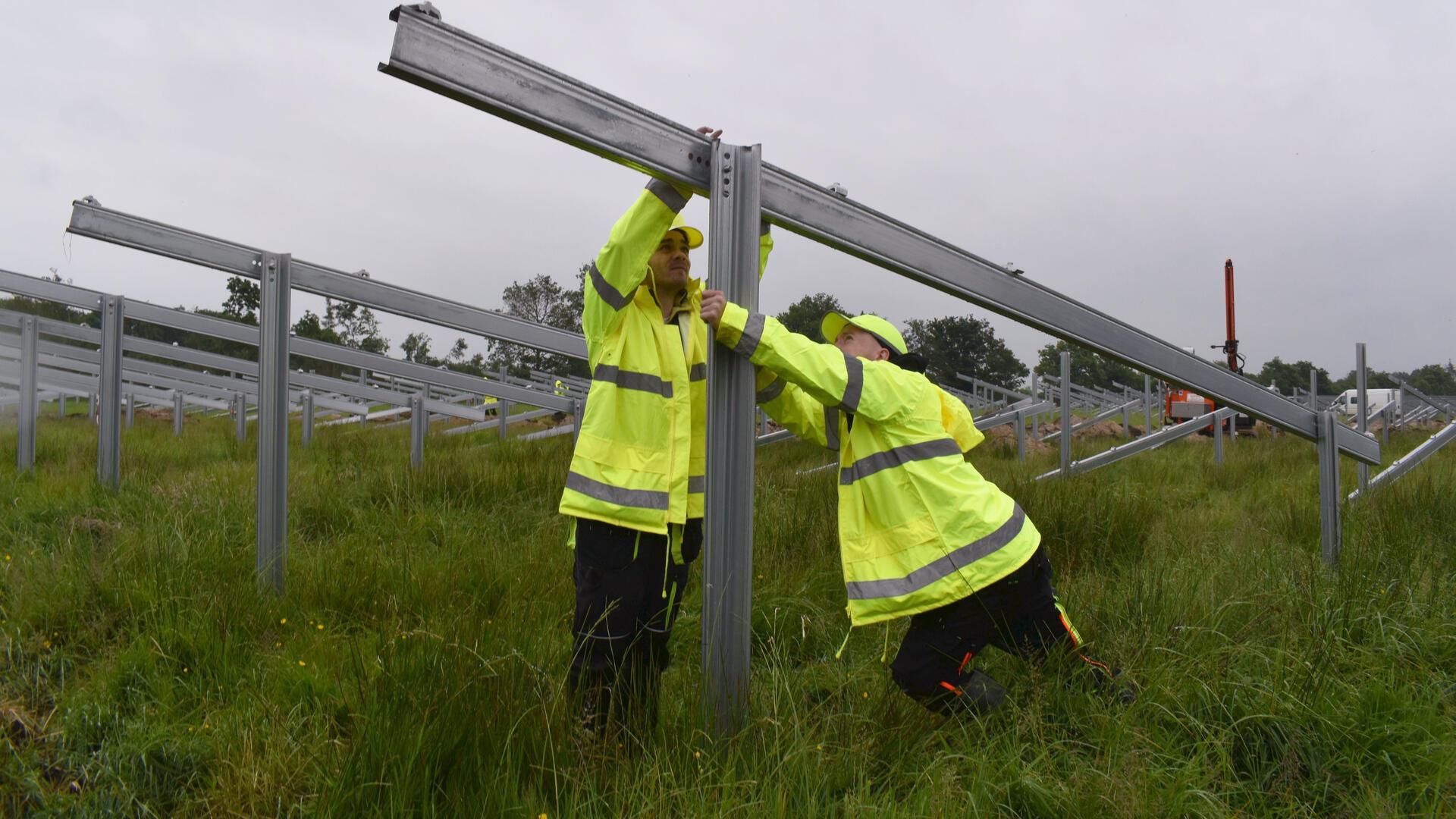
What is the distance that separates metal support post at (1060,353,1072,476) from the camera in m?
8.76

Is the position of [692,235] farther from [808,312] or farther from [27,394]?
[808,312]

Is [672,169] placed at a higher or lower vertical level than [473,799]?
higher

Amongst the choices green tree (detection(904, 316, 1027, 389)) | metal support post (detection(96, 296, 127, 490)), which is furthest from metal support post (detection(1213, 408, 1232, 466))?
green tree (detection(904, 316, 1027, 389))

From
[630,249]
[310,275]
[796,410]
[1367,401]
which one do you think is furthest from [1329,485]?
[1367,401]

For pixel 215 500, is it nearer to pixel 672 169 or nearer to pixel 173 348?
pixel 672 169

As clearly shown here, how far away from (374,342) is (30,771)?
4632cm

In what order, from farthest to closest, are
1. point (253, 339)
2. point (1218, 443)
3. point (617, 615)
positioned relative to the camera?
point (1218, 443) < point (253, 339) < point (617, 615)

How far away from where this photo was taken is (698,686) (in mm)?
2371

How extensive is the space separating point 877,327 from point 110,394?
6.79 meters

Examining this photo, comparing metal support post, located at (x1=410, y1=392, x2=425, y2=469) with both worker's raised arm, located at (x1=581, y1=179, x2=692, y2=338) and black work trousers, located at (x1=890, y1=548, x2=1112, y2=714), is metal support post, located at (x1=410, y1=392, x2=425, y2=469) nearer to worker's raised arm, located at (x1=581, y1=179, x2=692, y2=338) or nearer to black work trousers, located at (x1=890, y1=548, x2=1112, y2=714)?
worker's raised arm, located at (x1=581, y1=179, x2=692, y2=338)

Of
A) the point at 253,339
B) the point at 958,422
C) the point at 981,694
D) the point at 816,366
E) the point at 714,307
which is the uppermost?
the point at 253,339

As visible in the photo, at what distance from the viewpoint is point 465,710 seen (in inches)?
79.5

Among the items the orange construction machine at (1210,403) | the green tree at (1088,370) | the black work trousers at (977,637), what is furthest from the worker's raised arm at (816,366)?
the green tree at (1088,370)

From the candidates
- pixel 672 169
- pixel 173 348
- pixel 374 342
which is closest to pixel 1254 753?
pixel 672 169
